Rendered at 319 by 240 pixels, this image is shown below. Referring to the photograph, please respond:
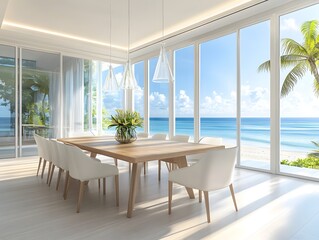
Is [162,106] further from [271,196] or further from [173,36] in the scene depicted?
[271,196]

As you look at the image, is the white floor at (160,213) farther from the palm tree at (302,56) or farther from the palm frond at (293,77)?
the palm tree at (302,56)

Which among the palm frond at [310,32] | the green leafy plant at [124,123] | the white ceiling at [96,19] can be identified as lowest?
the green leafy plant at [124,123]

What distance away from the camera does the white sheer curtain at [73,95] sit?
19.9 ft

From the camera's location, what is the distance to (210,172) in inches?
84.8

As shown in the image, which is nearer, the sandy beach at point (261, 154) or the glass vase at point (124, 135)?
the glass vase at point (124, 135)

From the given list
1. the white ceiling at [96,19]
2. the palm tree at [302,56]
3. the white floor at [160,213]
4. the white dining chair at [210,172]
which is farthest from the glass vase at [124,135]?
the palm tree at [302,56]

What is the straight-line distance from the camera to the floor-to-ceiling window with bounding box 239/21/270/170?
19.1 ft

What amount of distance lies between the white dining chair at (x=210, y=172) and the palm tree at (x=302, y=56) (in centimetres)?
267

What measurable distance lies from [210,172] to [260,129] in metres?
11.0

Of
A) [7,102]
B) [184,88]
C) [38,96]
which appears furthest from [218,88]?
[7,102]

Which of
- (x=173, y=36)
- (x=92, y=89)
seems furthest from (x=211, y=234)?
(x=92, y=89)

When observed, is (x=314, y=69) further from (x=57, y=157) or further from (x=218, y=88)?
(x=218, y=88)

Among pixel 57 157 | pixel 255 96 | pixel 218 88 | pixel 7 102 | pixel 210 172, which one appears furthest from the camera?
pixel 218 88

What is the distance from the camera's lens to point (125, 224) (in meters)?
2.14
